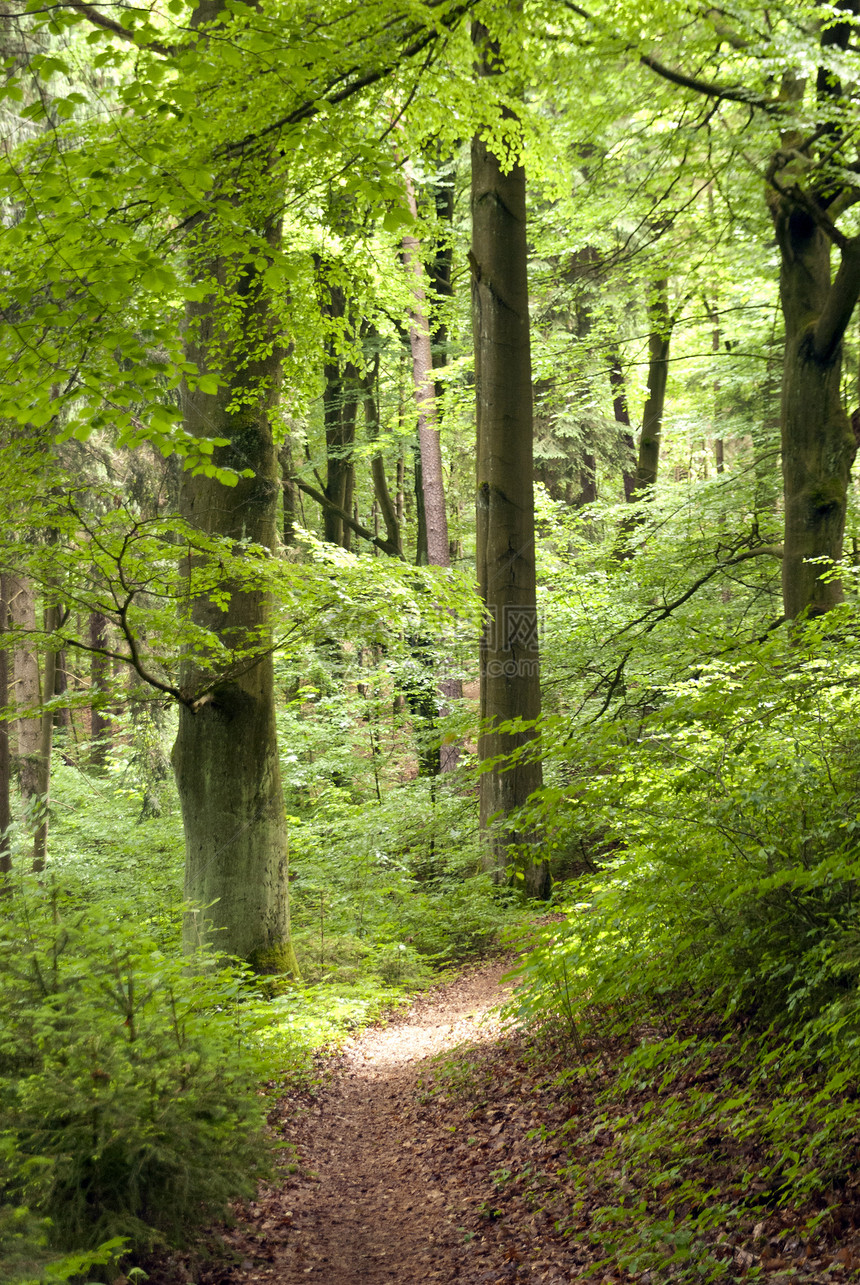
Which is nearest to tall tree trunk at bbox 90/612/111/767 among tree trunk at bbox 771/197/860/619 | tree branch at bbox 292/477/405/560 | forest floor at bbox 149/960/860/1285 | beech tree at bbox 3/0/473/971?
beech tree at bbox 3/0/473/971

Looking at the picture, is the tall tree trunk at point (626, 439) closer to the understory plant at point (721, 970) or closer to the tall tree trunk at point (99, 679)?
the tall tree trunk at point (99, 679)

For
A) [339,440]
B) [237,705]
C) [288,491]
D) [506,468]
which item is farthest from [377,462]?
[237,705]

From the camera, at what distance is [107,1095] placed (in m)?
3.05

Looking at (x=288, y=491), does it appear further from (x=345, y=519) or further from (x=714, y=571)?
(x=714, y=571)

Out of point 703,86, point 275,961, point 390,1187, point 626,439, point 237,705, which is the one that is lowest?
point 390,1187

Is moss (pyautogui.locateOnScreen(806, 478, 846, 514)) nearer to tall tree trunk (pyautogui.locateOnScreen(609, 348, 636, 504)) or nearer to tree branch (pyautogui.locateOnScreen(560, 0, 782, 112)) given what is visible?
tree branch (pyautogui.locateOnScreen(560, 0, 782, 112))

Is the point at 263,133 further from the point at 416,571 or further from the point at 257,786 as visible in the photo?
the point at 257,786

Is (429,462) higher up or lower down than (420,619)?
higher up

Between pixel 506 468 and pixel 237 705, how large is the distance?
12.8ft

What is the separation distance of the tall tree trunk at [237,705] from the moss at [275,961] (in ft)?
0.04

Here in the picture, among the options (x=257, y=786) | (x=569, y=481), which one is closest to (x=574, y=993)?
(x=257, y=786)

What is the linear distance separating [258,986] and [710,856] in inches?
157

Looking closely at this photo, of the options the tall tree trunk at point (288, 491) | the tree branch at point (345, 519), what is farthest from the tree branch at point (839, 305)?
the tree branch at point (345, 519)

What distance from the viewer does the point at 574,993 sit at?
4867 mm
